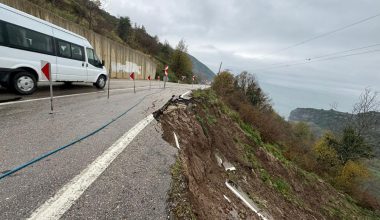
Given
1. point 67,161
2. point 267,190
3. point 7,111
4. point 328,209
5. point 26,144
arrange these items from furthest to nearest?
point 328,209
point 267,190
point 7,111
point 26,144
point 67,161

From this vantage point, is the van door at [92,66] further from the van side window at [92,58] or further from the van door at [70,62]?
the van door at [70,62]

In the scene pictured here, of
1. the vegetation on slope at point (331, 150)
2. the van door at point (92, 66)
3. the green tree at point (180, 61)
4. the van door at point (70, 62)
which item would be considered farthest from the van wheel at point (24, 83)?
the green tree at point (180, 61)

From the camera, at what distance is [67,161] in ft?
11.5

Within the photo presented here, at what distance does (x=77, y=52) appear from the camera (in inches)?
403

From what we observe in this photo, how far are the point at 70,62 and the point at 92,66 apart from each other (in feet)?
5.26

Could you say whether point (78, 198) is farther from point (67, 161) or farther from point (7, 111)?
point (7, 111)

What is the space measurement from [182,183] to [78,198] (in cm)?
155

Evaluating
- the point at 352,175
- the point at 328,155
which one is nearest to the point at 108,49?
the point at 328,155

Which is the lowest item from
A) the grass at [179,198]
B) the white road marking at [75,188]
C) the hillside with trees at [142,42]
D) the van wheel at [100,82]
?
the grass at [179,198]

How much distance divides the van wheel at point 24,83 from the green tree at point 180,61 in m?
50.4

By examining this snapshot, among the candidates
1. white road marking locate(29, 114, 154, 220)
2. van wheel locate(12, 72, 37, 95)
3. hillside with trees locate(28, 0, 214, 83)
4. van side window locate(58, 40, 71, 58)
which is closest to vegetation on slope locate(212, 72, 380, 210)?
van side window locate(58, 40, 71, 58)

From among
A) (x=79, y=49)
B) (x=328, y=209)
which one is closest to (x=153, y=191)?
(x=79, y=49)

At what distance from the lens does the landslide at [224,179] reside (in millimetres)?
3805

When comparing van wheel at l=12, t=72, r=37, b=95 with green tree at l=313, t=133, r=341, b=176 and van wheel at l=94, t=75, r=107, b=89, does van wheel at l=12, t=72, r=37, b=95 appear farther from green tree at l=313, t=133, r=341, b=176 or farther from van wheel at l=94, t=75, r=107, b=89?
green tree at l=313, t=133, r=341, b=176
